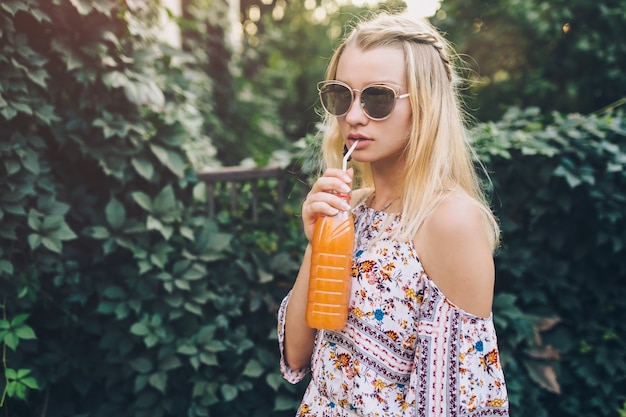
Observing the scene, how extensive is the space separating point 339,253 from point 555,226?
1982 millimetres

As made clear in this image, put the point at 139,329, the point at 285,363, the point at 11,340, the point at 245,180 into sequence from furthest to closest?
the point at 245,180 → the point at 139,329 → the point at 11,340 → the point at 285,363

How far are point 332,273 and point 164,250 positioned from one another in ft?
4.72

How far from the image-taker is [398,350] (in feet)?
4.29

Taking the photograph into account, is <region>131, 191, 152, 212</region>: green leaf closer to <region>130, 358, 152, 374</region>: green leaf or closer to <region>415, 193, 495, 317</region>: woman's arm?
<region>130, 358, 152, 374</region>: green leaf

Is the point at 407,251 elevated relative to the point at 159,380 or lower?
elevated

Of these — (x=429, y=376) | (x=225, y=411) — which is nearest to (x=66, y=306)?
(x=225, y=411)

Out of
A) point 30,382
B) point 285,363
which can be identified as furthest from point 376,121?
point 30,382

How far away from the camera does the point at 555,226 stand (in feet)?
9.33

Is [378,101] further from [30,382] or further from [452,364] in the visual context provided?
[30,382]

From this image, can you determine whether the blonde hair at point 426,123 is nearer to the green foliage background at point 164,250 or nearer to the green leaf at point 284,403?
the green foliage background at point 164,250

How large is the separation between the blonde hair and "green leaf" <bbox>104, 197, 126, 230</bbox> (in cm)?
150

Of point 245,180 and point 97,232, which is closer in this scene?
point 97,232

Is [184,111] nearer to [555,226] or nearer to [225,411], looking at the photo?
[225,411]

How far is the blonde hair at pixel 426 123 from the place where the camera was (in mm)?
1330
